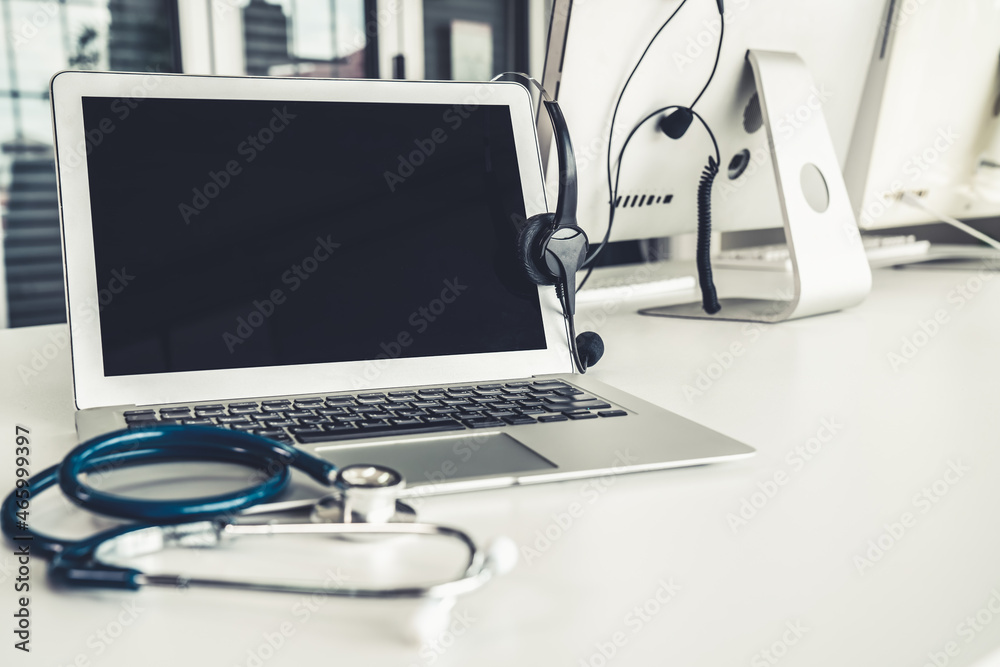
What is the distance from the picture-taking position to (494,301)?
0.71m

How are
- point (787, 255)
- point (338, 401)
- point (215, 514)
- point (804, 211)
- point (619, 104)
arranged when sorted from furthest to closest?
point (787, 255) → point (804, 211) → point (619, 104) → point (338, 401) → point (215, 514)

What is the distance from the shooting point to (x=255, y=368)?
24.4 inches

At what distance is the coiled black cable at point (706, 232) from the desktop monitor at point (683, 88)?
0.05ft

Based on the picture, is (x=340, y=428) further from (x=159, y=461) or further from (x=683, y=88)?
(x=683, y=88)

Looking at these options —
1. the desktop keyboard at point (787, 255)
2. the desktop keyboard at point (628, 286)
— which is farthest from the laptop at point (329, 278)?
the desktop keyboard at point (787, 255)

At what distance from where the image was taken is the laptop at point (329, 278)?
0.55m

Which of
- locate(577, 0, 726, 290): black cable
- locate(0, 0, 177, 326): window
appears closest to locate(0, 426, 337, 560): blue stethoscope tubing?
locate(577, 0, 726, 290): black cable

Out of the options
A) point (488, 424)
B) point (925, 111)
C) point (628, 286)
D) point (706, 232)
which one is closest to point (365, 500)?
point (488, 424)

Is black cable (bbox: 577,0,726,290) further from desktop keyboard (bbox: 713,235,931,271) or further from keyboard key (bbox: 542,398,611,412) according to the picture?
desktop keyboard (bbox: 713,235,931,271)

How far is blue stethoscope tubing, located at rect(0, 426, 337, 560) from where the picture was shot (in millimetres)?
362

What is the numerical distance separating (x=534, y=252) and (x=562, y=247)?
26mm

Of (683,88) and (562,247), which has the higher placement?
(683,88)

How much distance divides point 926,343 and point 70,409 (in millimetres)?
874

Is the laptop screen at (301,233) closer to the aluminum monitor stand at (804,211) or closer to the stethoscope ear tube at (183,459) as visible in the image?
the stethoscope ear tube at (183,459)
